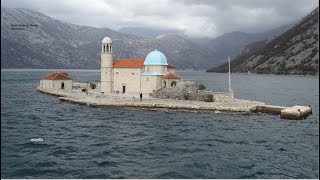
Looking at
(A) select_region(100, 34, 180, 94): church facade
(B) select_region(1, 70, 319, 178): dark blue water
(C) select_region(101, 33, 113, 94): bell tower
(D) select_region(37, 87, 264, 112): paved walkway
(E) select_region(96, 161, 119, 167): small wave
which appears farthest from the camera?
(C) select_region(101, 33, 113, 94): bell tower

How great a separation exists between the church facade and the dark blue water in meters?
16.3

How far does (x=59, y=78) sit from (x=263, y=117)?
59.5 meters

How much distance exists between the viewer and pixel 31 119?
54.3 meters

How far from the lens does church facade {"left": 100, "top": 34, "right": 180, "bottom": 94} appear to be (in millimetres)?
75375

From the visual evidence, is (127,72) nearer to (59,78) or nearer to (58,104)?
(58,104)

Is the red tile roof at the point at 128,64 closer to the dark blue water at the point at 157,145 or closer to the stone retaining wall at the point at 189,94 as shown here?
the stone retaining wall at the point at 189,94

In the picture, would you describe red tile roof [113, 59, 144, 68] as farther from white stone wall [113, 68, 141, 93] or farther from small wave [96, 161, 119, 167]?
small wave [96, 161, 119, 167]

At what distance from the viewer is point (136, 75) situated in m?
76.5

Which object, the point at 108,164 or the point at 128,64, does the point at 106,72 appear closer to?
the point at 128,64

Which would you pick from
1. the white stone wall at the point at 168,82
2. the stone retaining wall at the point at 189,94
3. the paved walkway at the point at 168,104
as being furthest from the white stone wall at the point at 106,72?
the white stone wall at the point at 168,82

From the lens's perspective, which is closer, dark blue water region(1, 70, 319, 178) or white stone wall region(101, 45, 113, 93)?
dark blue water region(1, 70, 319, 178)

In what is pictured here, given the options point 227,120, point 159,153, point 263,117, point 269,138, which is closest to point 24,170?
point 159,153

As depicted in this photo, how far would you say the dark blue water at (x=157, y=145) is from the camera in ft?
95.2

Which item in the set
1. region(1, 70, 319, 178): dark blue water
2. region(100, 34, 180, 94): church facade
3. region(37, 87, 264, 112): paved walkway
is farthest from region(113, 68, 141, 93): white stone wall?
region(1, 70, 319, 178): dark blue water
